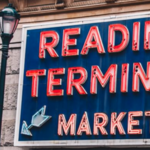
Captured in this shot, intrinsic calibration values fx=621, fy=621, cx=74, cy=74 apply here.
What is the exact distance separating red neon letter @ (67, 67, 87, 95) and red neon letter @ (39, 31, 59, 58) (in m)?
0.84

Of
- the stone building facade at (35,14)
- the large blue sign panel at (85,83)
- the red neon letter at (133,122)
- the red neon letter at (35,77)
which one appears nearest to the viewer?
the red neon letter at (133,122)

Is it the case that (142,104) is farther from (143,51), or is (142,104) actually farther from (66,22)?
(66,22)

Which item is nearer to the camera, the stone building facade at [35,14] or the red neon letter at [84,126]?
the red neon letter at [84,126]

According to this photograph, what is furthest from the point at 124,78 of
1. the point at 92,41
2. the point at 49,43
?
the point at 49,43

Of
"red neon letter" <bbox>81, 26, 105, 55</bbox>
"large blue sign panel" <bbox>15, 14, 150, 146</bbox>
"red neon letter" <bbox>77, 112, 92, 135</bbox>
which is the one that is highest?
"red neon letter" <bbox>81, 26, 105, 55</bbox>

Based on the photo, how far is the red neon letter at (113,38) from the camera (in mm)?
18062

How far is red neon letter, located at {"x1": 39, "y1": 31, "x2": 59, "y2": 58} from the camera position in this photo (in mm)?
19156

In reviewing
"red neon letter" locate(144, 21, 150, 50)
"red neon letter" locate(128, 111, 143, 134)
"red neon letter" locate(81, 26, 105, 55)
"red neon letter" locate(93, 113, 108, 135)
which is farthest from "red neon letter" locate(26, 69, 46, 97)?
"red neon letter" locate(144, 21, 150, 50)

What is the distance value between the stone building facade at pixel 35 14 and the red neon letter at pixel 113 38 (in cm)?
52

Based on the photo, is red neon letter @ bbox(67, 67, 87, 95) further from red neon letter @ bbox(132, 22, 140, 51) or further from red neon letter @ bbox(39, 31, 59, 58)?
red neon letter @ bbox(132, 22, 140, 51)

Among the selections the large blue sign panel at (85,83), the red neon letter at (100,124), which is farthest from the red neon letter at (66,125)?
the red neon letter at (100,124)

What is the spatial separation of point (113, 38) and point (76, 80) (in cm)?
166

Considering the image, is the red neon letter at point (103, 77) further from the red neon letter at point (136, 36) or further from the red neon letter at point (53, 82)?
the red neon letter at point (53, 82)

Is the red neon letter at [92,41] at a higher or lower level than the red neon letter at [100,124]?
higher
